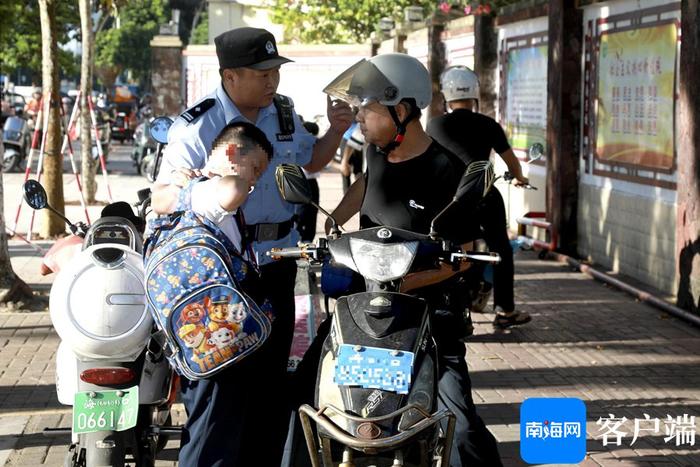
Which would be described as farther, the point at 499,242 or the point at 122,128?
the point at 122,128

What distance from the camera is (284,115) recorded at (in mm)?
5762

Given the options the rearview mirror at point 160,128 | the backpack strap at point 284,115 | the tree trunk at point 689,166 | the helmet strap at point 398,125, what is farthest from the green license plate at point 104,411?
the tree trunk at point 689,166

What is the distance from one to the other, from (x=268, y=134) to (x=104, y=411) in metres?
→ 1.53

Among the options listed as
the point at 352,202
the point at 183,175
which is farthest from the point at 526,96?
the point at 183,175

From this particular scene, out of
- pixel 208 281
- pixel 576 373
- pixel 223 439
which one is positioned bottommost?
pixel 576 373

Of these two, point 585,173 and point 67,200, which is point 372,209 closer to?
point 585,173

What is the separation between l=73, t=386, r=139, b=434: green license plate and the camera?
481cm

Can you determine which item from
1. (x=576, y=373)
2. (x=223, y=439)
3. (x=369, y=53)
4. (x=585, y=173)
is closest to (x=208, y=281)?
(x=223, y=439)

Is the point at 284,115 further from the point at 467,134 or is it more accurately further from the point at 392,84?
the point at 467,134

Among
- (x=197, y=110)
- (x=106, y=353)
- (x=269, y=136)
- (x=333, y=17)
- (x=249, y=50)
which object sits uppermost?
(x=333, y=17)

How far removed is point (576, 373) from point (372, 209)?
3.65 m

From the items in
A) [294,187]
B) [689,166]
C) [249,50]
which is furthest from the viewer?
[689,166]

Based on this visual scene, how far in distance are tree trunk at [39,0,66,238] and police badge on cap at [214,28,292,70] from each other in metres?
10.0

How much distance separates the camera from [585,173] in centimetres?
→ 1381
